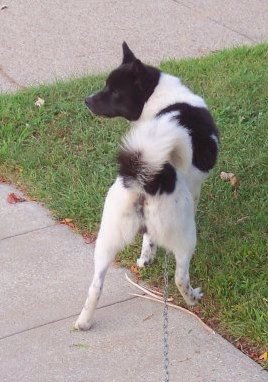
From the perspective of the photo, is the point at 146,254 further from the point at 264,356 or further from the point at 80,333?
the point at 264,356

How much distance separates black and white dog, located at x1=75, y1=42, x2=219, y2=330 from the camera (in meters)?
3.67

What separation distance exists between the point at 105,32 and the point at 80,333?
503cm

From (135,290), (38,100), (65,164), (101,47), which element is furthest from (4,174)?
(101,47)

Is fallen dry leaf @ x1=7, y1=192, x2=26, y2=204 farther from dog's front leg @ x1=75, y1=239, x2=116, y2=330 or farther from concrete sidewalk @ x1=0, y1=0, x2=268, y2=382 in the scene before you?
dog's front leg @ x1=75, y1=239, x2=116, y2=330

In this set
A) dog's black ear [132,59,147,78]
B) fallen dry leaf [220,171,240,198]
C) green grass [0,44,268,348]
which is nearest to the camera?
green grass [0,44,268,348]

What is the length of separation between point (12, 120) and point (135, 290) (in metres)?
2.48

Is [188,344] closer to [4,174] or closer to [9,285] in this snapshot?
[9,285]

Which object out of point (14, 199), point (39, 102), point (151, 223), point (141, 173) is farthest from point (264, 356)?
point (39, 102)

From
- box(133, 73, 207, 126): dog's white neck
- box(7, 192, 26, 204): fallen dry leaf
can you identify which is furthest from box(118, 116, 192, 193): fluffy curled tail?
box(7, 192, 26, 204): fallen dry leaf

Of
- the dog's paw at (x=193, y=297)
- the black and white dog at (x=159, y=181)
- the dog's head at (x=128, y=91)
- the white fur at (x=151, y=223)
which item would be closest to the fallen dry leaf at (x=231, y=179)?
the black and white dog at (x=159, y=181)

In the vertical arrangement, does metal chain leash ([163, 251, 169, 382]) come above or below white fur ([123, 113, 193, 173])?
below

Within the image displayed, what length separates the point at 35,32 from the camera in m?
8.62

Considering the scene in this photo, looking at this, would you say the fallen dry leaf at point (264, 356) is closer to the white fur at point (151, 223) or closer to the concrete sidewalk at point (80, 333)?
the concrete sidewalk at point (80, 333)

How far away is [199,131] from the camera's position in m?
4.66
